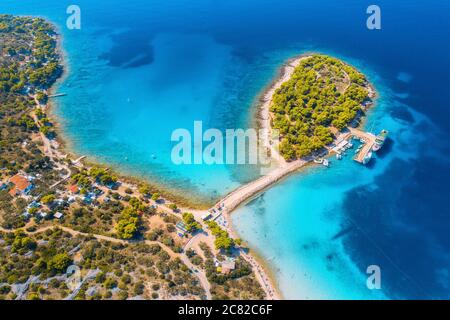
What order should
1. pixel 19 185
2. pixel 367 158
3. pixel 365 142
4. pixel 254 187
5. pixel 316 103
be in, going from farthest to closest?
pixel 316 103, pixel 365 142, pixel 367 158, pixel 254 187, pixel 19 185

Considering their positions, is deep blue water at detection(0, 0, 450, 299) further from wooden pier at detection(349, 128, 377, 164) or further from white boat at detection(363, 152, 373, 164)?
wooden pier at detection(349, 128, 377, 164)

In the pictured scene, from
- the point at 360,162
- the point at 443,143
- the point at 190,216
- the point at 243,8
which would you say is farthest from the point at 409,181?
the point at 243,8

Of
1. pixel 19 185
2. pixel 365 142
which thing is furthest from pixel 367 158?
pixel 19 185

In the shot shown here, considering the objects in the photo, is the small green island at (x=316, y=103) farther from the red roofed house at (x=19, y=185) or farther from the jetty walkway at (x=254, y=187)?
the red roofed house at (x=19, y=185)

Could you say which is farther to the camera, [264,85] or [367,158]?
[264,85]

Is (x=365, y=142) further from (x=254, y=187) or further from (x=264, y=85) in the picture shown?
(x=264, y=85)

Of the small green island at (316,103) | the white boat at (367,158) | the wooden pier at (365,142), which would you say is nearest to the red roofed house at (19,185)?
the small green island at (316,103)
